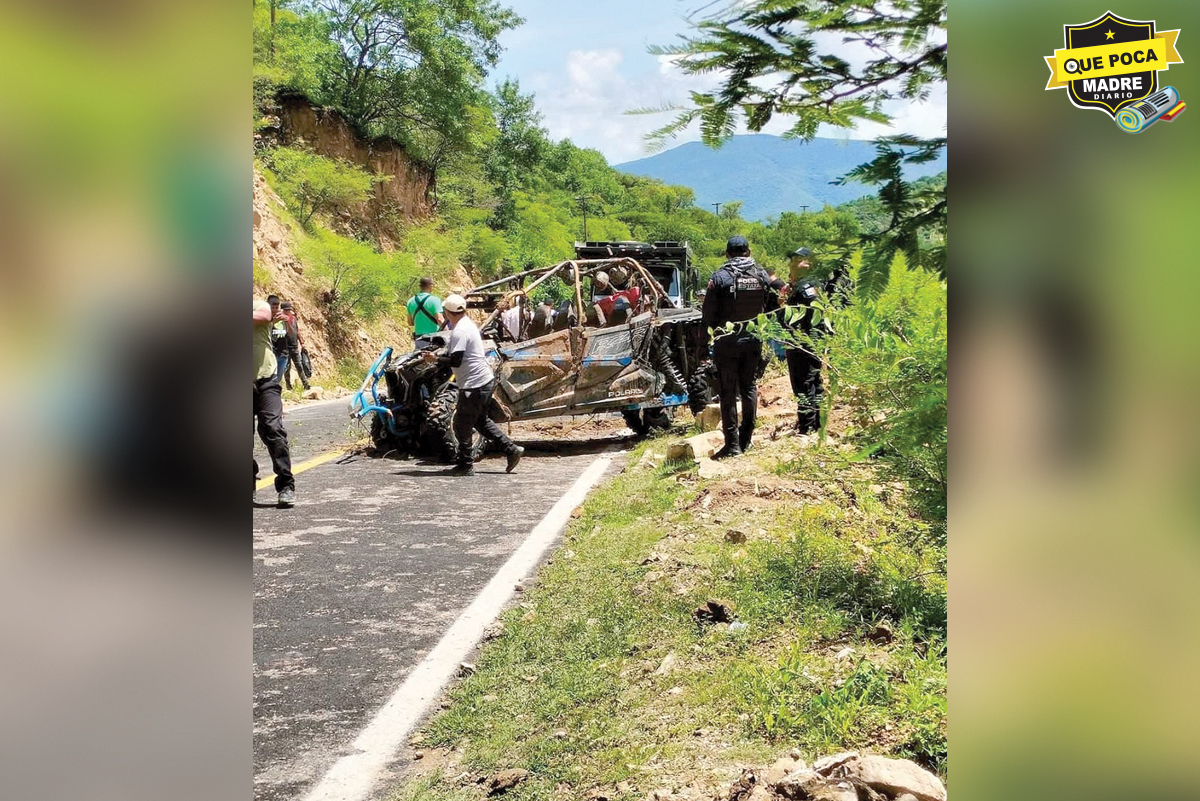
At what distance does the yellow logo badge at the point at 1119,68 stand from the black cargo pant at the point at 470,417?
827 centimetres

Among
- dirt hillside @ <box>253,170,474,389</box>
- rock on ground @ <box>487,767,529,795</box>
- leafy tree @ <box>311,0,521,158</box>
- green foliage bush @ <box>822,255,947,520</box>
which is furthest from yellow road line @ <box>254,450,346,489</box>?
leafy tree @ <box>311,0,521,158</box>

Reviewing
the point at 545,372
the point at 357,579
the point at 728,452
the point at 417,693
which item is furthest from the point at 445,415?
the point at 417,693

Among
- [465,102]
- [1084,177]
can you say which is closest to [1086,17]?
[1084,177]

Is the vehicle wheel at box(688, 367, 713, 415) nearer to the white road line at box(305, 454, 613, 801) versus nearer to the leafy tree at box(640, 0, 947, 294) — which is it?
the white road line at box(305, 454, 613, 801)

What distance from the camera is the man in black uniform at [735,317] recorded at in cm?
877

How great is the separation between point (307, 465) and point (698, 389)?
15.0 ft

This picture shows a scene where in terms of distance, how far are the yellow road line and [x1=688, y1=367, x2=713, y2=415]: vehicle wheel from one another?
401cm

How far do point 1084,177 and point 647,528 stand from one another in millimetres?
5267

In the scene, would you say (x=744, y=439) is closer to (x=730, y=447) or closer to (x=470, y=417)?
(x=730, y=447)

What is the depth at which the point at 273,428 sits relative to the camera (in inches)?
322

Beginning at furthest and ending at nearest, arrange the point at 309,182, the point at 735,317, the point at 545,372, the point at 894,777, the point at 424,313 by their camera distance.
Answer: the point at 309,182
the point at 424,313
the point at 545,372
the point at 735,317
the point at 894,777

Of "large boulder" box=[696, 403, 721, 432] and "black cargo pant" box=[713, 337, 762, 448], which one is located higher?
"black cargo pant" box=[713, 337, 762, 448]

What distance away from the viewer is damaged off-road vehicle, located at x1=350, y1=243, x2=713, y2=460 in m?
10.6

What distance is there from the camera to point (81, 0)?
4.65ft
